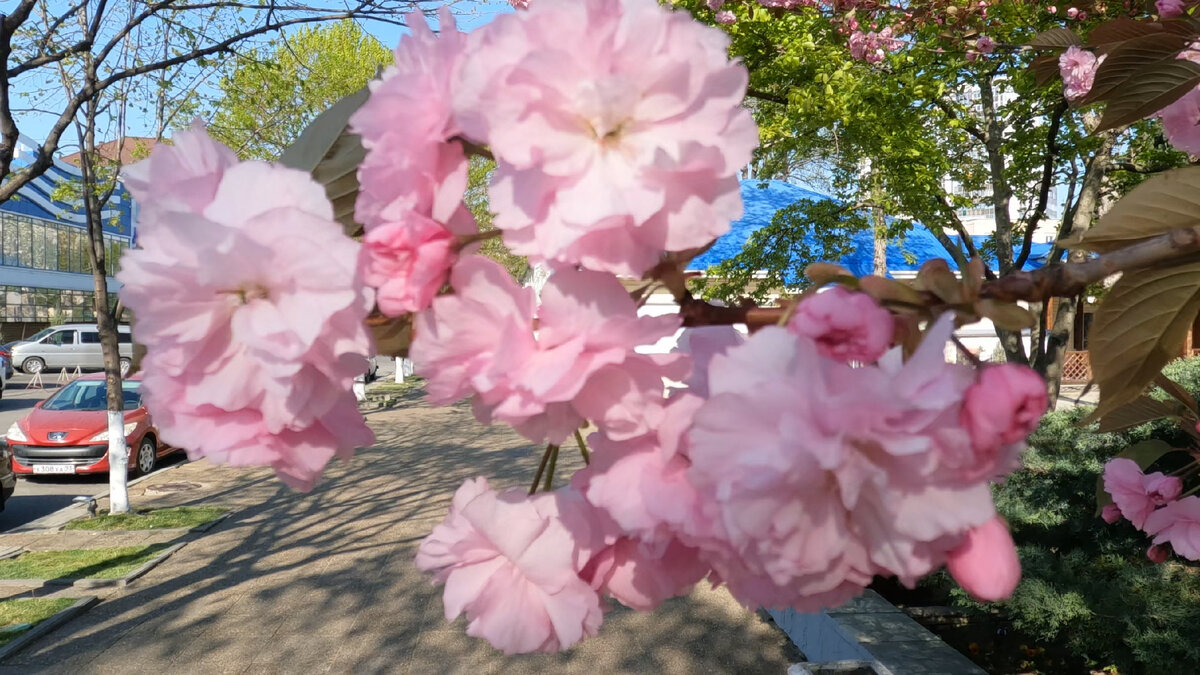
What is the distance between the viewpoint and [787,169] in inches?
311

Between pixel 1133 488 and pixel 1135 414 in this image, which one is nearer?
pixel 1135 414

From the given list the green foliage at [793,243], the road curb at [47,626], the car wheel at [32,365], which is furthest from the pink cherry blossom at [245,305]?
the car wheel at [32,365]

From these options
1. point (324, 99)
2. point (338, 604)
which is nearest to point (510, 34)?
point (338, 604)

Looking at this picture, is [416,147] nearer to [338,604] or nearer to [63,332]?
[338,604]

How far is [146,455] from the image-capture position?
11570mm

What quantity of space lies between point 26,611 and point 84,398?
6.83 m

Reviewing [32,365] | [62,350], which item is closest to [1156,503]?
[62,350]

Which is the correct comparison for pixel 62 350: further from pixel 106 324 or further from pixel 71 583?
pixel 71 583

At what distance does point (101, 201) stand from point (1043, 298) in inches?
376

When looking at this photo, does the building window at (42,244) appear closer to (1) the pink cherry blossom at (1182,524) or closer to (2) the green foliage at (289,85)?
(2) the green foliage at (289,85)

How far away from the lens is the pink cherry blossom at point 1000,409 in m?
0.49

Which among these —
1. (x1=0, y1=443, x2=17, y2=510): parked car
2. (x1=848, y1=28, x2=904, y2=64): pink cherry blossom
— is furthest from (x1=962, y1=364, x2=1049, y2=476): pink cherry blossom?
(x1=0, y1=443, x2=17, y2=510): parked car

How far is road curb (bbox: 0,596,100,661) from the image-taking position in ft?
17.2

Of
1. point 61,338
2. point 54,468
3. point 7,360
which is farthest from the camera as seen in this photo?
point 61,338
